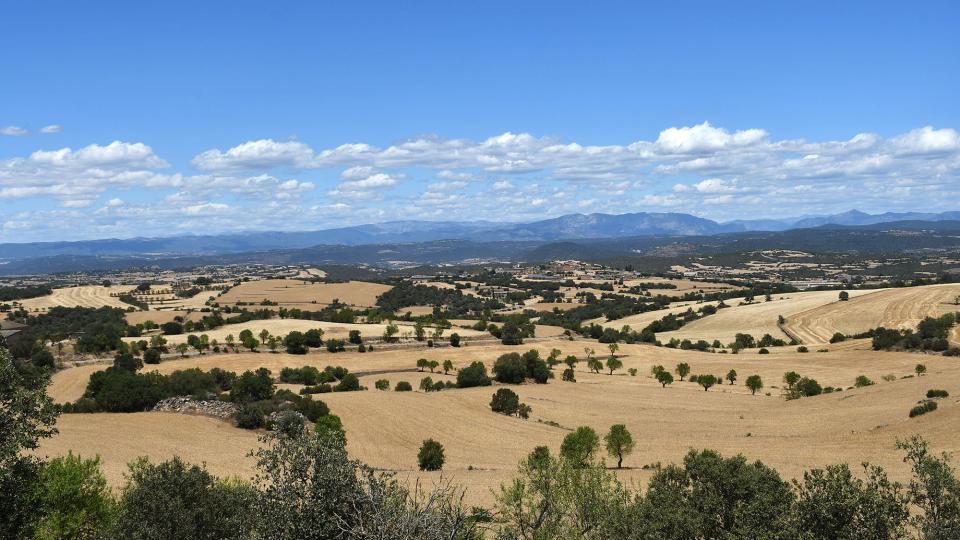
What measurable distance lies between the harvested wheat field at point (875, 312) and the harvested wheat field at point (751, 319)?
354cm

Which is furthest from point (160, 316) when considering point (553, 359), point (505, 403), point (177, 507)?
point (177, 507)

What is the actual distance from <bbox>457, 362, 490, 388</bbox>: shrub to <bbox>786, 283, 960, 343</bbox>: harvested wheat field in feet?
221

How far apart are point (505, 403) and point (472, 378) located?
17.8 meters

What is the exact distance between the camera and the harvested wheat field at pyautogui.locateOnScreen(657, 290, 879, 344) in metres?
137

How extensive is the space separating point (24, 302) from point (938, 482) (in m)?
221

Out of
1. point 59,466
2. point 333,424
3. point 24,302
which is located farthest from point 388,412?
point 24,302

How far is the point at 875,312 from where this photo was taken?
136 metres

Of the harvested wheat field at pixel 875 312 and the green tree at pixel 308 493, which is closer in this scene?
the green tree at pixel 308 493


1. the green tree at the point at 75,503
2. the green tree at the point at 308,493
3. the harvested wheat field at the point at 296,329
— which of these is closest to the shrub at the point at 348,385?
the harvested wheat field at the point at 296,329

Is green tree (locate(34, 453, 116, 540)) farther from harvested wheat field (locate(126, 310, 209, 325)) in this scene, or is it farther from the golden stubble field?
harvested wheat field (locate(126, 310, 209, 325))

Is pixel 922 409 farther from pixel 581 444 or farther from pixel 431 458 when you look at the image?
pixel 431 458

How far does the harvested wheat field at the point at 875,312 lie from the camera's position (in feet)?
417

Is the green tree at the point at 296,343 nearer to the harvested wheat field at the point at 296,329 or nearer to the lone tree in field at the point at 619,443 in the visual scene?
the harvested wheat field at the point at 296,329

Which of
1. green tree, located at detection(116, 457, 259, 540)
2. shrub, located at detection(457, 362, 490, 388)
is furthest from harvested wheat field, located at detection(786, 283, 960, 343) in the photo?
green tree, located at detection(116, 457, 259, 540)
